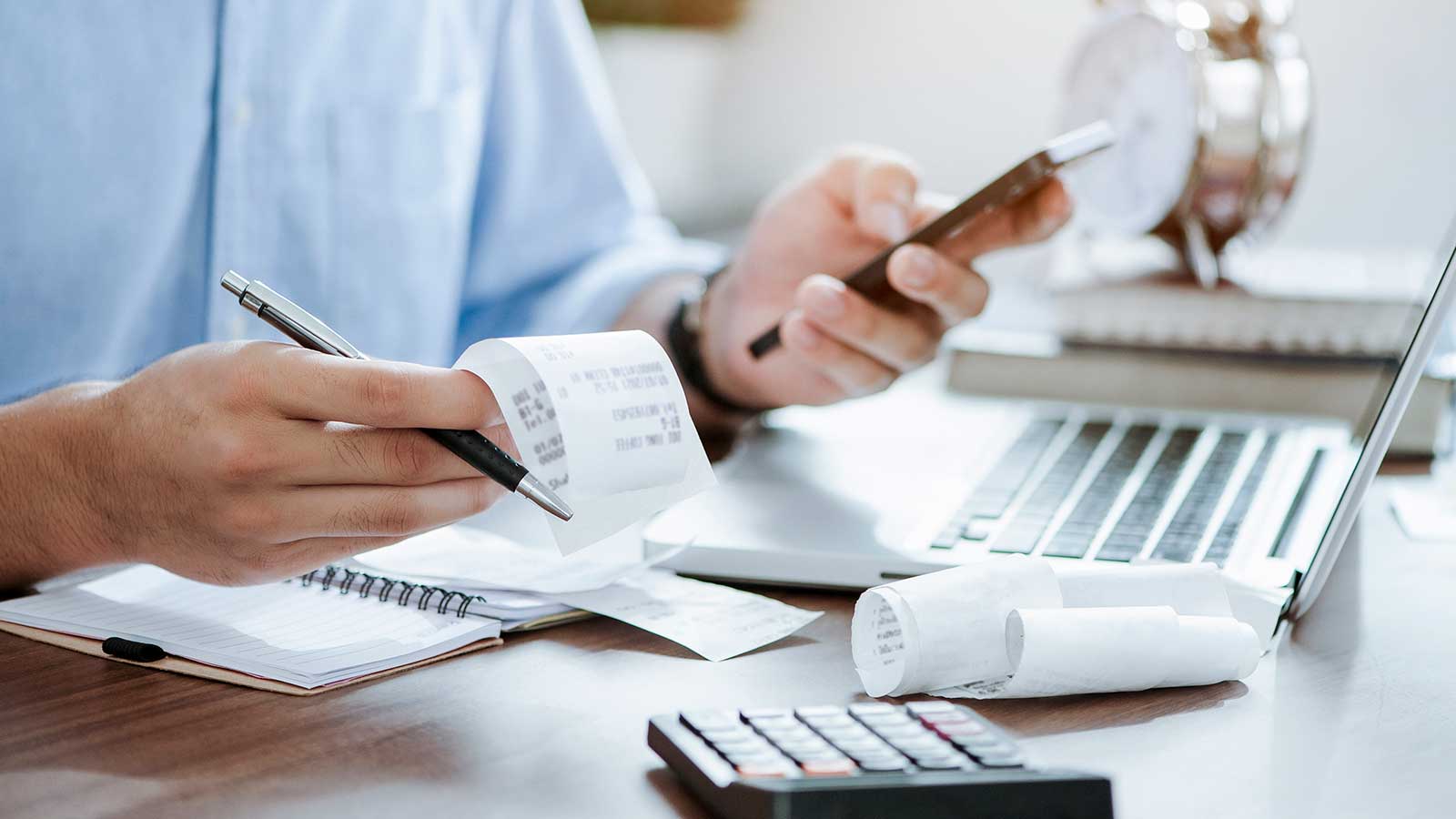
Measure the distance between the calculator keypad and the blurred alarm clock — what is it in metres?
0.94

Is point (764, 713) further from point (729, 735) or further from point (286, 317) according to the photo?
point (286, 317)

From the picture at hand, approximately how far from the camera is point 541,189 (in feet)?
4.48

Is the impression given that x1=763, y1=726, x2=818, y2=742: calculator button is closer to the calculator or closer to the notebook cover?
the calculator

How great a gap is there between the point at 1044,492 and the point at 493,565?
0.33m

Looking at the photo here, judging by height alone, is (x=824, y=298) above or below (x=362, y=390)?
above

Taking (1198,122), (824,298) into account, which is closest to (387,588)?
(824,298)

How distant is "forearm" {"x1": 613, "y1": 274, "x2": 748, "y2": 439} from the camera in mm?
1109

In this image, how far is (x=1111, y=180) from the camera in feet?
4.42

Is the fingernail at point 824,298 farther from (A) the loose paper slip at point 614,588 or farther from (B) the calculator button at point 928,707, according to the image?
(B) the calculator button at point 928,707

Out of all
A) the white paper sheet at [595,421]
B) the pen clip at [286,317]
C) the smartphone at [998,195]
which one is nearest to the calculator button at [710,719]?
the white paper sheet at [595,421]

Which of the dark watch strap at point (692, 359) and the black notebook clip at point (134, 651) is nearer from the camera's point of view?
the black notebook clip at point (134, 651)

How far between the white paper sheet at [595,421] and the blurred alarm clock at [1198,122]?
88cm

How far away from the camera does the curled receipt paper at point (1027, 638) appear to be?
519mm

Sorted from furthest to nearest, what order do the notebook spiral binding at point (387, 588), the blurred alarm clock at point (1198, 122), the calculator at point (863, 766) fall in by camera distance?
1. the blurred alarm clock at point (1198, 122)
2. the notebook spiral binding at point (387, 588)
3. the calculator at point (863, 766)
